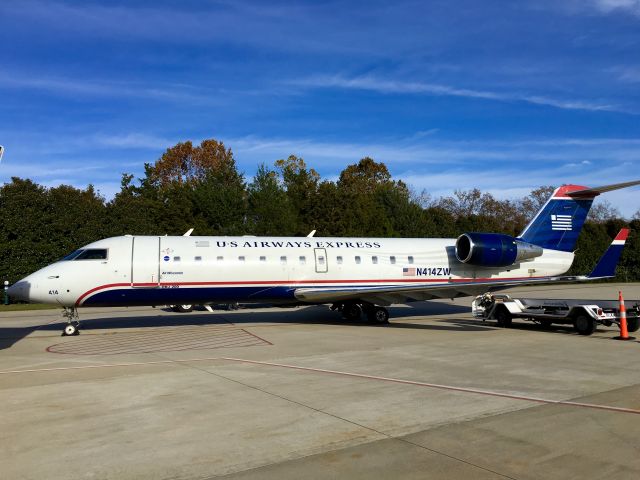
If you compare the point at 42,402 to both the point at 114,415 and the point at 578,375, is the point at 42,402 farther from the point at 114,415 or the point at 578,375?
the point at 578,375

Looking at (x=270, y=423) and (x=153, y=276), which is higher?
(x=153, y=276)

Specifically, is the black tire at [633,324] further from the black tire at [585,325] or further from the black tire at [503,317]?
the black tire at [503,317]

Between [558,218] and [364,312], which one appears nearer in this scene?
[364,312]

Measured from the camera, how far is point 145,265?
656 inches

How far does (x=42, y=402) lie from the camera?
821cm

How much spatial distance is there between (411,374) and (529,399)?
2447 mm

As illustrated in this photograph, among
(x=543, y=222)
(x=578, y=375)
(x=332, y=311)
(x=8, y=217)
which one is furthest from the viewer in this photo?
(x=8, y=217)

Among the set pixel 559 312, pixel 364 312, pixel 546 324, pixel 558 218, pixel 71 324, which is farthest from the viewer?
pixel 558 218

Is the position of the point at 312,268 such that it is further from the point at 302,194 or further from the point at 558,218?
the point at 302,194

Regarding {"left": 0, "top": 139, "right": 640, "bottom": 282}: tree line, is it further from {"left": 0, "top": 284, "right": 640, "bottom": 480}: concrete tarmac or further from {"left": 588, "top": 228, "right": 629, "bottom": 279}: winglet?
{"left": 588, "top": 228, "right": 629, "bottom": 279}: winglet

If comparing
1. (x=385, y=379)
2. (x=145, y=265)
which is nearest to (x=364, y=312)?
(x=145, y=265)

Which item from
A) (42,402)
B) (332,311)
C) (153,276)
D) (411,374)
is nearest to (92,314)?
(153,276)

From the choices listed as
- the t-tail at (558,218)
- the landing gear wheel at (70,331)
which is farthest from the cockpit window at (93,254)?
the t-tail at (558,218)

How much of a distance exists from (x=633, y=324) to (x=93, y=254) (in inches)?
640
